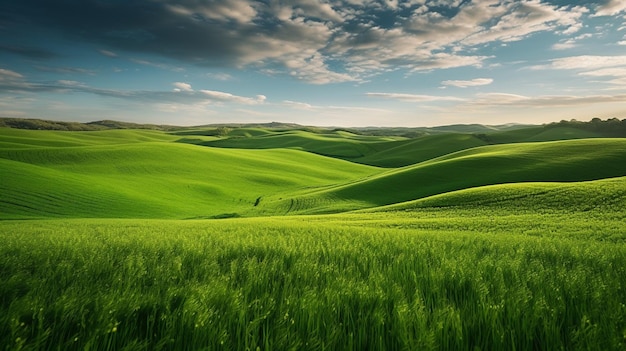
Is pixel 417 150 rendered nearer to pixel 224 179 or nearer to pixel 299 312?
pixel 224 179

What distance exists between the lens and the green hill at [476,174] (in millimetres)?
45688

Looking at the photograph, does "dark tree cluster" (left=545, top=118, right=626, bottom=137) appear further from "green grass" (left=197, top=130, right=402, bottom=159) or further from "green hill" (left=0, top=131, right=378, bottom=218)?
"green hill" (left=0, top=131, right=378, bottom=218)

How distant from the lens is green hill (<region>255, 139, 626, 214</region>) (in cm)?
4569

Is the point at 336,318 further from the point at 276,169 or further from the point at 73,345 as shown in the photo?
the point at 276,169

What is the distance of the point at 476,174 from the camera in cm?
5072

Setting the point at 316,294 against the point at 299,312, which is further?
the point at 316,294

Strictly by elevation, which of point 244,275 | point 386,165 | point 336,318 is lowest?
point 386,165

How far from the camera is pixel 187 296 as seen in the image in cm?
271

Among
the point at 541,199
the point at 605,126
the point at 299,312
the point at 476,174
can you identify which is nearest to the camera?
the point at 299,312

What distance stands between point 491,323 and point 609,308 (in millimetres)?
1186

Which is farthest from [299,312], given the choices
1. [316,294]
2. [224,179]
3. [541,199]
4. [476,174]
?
[224,179]

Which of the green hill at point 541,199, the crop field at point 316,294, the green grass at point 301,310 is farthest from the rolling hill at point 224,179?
the green grass at point 301,310

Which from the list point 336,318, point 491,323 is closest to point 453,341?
point 491,323

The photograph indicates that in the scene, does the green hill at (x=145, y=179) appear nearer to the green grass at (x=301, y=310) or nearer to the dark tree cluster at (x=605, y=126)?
the green grass at (x=301, y=310)
